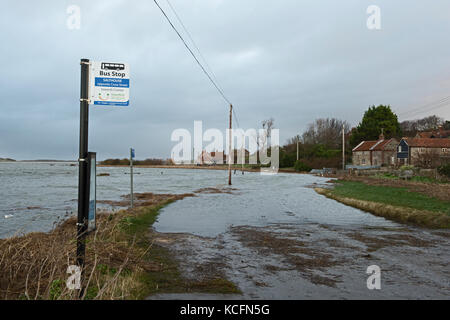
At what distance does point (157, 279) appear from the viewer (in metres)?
5.90

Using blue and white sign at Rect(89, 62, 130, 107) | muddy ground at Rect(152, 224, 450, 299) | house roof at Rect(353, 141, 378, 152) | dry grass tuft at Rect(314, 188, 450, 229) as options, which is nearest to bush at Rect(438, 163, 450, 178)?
dry grass tuft at Rect(314, 188, 450, 229)

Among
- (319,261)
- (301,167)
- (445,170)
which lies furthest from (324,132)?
(319,261)

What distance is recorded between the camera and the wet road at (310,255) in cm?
556

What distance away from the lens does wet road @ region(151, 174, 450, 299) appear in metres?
5.56

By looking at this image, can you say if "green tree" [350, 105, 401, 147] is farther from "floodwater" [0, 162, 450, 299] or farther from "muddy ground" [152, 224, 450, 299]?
"muddy ground" [152, 224, 450, 299]

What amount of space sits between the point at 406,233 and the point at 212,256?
6.44m

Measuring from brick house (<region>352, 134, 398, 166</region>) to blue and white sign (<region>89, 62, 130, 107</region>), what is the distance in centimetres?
6451

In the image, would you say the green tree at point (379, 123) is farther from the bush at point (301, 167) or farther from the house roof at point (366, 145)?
the bush at point (301, 167)

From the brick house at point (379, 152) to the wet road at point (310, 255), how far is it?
180 ft

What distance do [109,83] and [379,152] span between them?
218 ft

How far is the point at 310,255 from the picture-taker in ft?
25.8
